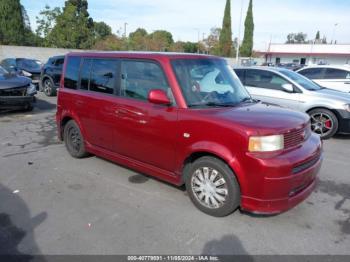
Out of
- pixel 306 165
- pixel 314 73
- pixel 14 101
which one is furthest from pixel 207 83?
pixel 314 73

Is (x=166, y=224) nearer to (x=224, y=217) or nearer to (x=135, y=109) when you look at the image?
(x=224, y=217)

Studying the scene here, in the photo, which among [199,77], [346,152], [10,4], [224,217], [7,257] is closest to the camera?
[7,257]

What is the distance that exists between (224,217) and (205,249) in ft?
2.19

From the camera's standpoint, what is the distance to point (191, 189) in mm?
3920

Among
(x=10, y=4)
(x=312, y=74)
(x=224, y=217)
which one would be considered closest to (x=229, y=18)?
(x=10, y=4)

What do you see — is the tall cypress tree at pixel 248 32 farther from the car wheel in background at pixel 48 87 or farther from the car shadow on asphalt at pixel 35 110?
the car shadow on asphalt at pixel 35 110

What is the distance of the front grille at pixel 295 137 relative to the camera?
3.44 metres

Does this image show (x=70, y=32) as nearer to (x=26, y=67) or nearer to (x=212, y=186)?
(x=26, y=67)

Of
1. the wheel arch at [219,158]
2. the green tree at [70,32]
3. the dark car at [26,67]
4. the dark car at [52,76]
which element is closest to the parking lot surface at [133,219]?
the wheel arch at [219,158]

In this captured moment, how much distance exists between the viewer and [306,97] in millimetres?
7629

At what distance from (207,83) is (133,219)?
1.98 meters

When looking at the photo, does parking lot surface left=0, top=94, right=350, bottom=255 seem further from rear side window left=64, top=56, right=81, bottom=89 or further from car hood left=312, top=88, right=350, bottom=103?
car hood left=312, top=88, right=350, bottom=103

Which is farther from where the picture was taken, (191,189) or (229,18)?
(229,18)

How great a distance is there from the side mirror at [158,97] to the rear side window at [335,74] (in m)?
10.1
